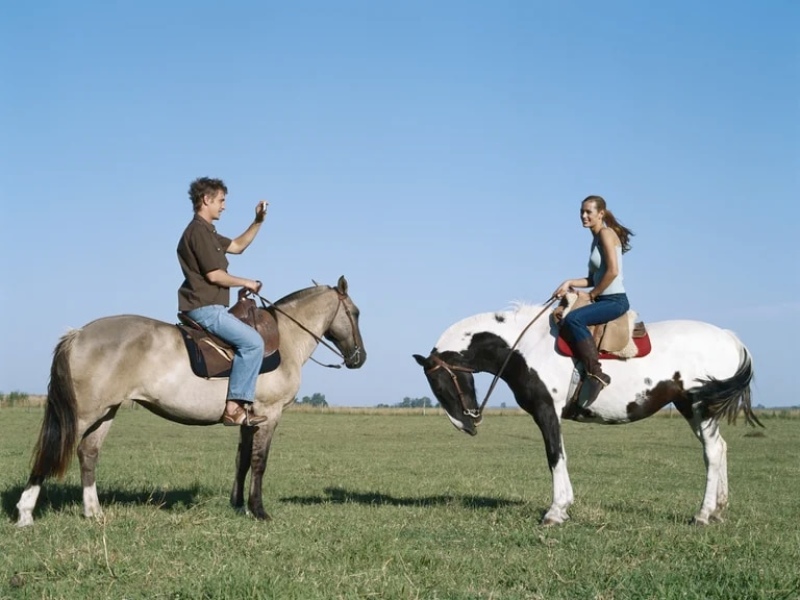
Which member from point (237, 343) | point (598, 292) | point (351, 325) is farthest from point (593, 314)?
point (237, 343)

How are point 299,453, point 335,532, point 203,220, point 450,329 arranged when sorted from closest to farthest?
1. point 335,532
2. point 203,220
3. point 450,329
4. point 299,453

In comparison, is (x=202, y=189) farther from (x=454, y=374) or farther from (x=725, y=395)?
(x=725, y=395)

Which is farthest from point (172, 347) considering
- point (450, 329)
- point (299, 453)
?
point (299, 453)

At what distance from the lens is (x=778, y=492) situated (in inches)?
547

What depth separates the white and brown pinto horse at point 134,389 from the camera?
8.44 metres

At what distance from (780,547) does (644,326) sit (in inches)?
118

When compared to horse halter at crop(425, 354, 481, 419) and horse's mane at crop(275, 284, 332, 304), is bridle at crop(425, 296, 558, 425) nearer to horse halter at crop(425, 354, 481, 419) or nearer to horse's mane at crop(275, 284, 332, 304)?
horse halter at crop(425, 354, 481, 419)

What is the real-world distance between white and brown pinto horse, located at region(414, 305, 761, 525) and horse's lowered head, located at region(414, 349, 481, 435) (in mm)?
11

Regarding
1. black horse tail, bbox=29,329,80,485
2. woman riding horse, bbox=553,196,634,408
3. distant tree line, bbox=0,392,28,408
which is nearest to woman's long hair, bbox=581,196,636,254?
woman riding horse, bbox=553,196,634,408

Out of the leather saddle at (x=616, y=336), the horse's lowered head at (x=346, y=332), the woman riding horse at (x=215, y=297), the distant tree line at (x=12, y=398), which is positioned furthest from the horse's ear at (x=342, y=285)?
the distant tree line at (x=12, y=398)

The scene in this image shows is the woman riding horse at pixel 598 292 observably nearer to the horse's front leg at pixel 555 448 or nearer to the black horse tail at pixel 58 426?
the horse's front leg at pixel 555 448

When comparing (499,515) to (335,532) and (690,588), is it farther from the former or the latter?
(690,588)

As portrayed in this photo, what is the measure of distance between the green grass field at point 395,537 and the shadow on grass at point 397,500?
0.05 metres

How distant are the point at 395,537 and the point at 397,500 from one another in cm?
384
